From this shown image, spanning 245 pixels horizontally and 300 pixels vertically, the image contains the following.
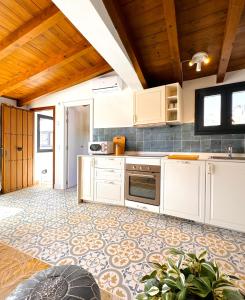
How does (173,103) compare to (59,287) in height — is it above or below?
above

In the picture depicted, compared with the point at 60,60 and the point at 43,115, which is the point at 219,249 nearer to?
the point at 60,60

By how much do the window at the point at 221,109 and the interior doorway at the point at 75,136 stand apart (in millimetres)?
2633

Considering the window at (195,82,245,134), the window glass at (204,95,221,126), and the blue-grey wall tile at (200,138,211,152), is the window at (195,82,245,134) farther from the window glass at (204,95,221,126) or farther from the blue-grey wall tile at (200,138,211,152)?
the blue-grey wall tile at (200,138,211,152)

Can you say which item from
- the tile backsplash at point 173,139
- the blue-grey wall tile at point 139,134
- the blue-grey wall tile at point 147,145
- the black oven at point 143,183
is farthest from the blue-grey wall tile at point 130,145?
the black oven at point 143,183

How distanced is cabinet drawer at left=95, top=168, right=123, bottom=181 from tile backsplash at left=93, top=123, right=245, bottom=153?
0.69 metres

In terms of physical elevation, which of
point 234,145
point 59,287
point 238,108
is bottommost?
point 59,287

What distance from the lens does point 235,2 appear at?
1488mm

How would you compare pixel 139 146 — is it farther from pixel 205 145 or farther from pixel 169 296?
pixel 169 296

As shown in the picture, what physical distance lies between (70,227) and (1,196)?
2408mm

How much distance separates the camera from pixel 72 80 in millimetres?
3650

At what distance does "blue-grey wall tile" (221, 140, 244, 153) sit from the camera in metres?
2.62

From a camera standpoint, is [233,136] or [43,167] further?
[43,167]

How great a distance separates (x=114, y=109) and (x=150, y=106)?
974 millimetres

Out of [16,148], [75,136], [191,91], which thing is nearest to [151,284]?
[191,91]
